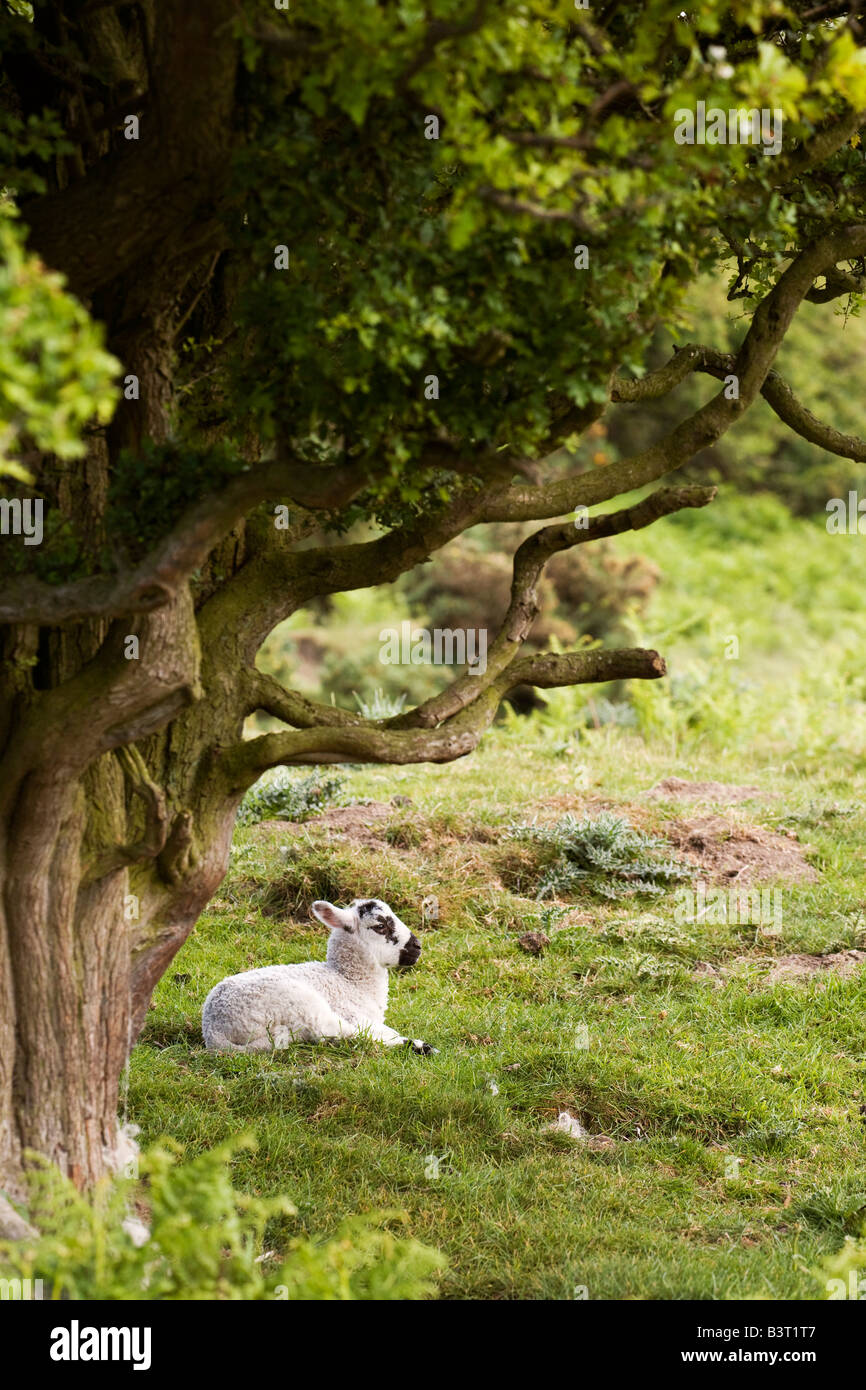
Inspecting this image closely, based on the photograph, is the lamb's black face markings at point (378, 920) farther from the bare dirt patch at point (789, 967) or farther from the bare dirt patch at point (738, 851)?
the bare dirt patch at point (738, 851)

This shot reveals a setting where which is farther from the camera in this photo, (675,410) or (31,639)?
(675,410)

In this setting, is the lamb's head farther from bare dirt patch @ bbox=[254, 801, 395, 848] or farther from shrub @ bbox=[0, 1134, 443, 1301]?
shrub @ bbox=[0, 1134, 443, 1301]

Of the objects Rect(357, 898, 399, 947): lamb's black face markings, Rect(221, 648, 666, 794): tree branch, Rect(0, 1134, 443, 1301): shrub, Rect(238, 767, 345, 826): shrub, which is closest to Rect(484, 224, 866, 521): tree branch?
Rect(221, 648, 666, 794): tree branch

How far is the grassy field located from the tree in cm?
119

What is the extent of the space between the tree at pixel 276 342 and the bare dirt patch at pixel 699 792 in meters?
4.90

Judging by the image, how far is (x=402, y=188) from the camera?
4328mm

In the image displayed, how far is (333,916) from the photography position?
7289 millimetres

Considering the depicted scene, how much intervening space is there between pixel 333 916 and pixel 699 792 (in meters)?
4.51

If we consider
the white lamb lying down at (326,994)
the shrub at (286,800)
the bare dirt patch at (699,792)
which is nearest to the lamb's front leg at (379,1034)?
the white lamb lying down at (326,994)

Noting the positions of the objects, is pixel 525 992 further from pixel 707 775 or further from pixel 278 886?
pixel 707 775

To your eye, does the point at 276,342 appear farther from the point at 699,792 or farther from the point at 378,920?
the point at 699,792

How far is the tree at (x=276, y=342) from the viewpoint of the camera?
12.5ft
